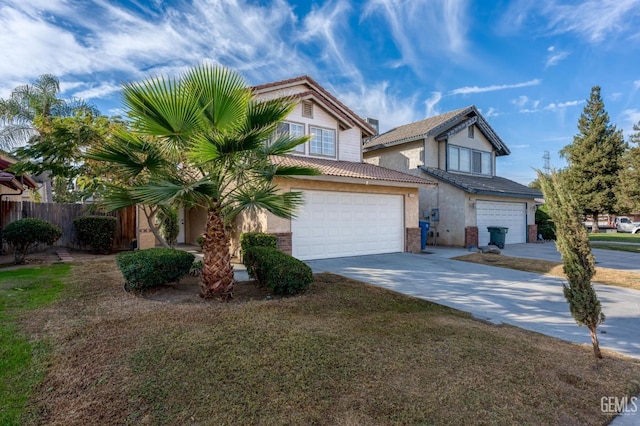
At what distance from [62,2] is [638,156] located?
133ft

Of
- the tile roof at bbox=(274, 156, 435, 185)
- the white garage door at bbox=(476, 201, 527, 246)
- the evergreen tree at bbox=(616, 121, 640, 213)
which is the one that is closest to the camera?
the tile roof at bbox=(274, 156, 435, 185)

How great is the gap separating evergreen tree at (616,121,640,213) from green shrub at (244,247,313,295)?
35.0m

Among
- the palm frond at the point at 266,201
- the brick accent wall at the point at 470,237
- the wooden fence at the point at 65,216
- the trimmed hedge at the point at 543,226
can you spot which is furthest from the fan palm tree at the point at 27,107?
the trimmed hedge at the point at 543,226

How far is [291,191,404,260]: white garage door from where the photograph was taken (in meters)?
11.9

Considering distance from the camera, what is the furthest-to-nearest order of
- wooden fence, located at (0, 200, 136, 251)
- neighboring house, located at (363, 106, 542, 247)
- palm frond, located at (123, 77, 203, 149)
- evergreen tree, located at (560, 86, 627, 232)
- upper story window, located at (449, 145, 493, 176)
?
evergreen tree, located at (560, 86, 627, 232) < upper story window, located at (449, 145, 493, 176) < neighboring house, located at (363, 106, 542, 247) < wooden fence, located at (0, 200, 136, 251) < palm frond, located at (123, 77, 203, 149)

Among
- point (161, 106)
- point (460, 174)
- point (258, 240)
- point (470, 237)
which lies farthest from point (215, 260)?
point (460, 174)

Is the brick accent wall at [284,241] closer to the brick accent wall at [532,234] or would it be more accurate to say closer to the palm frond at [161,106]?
the palm frond at [161,106]

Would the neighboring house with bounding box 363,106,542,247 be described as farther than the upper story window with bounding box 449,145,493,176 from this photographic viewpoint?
No

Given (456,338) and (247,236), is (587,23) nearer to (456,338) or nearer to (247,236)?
(456,338)

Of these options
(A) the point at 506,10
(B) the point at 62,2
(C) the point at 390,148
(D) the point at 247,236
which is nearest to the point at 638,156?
(C) the point at 390,148

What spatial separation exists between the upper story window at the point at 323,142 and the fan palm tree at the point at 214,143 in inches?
299

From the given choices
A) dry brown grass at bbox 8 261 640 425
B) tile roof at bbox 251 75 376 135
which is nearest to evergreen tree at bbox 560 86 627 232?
tile roof at bbox 251 75 376 135

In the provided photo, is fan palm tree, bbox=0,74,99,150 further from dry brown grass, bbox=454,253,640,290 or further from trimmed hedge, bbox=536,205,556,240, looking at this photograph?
trimmed hedge, bbox=536,205,556,240

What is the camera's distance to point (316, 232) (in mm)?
12078
